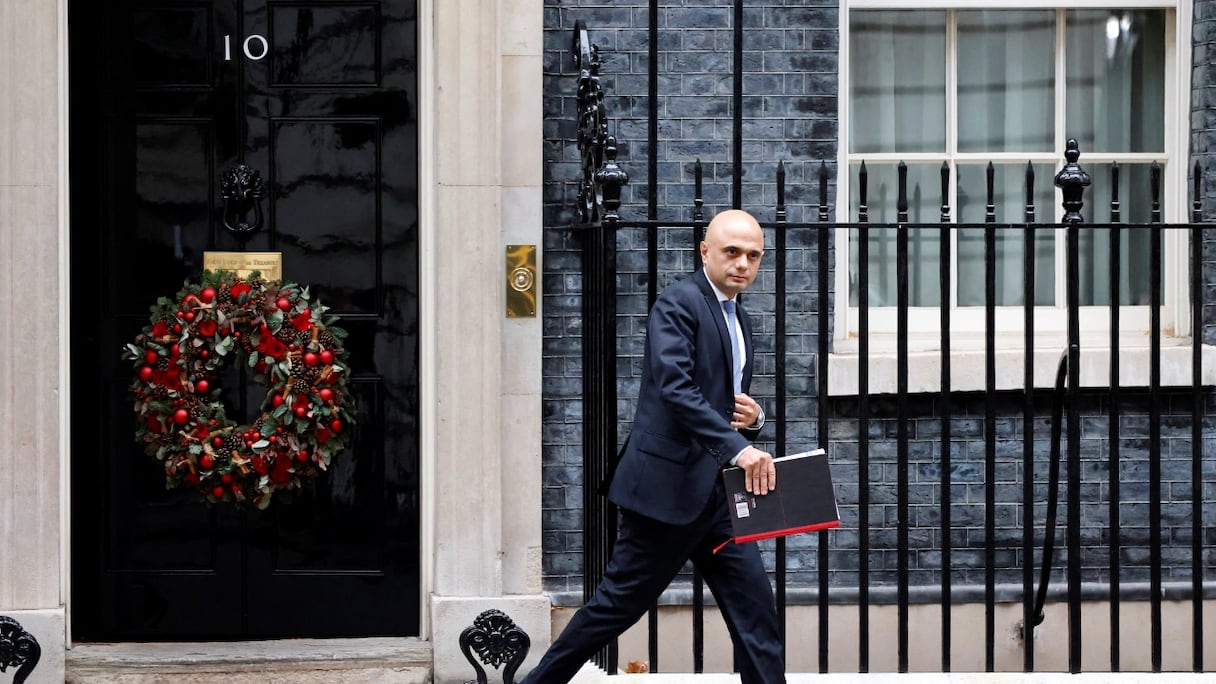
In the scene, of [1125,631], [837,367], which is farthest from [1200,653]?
[837,367]

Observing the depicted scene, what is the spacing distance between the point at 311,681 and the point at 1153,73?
15.0ft

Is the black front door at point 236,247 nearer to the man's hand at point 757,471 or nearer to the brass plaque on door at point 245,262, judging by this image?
the brass plaque on door at point 245,262

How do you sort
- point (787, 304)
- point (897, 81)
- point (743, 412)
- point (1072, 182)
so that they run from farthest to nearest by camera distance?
point (897, 81) < point (787, 304) < point (1072, 182) < point (743, 412)

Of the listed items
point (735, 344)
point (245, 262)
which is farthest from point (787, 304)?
point (245, 262)

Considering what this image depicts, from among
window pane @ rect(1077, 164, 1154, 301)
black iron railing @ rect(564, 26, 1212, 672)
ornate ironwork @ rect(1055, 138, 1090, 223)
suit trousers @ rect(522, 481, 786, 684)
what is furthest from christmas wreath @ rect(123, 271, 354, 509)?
window pane @ rect(1077, 164, 1154, 301)

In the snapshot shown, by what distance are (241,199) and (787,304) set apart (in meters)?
2.34

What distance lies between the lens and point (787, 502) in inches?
203

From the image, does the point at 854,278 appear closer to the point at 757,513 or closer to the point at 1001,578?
the point at 1001,578

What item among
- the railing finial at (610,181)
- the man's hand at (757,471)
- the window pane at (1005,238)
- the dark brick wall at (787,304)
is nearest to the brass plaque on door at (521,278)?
the dark brick wall at (787,304)

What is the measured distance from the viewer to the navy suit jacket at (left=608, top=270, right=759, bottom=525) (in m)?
5.10

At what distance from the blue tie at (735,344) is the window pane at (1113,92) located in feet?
8.99

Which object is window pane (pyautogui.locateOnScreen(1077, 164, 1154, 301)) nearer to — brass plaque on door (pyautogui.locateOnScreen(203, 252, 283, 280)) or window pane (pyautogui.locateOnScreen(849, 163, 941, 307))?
window pane (pyautogui.locateOnScreen(849, 163, 941, 307))

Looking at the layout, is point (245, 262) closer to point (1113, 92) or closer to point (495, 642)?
point (495, 642)

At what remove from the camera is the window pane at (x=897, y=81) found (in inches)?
283
